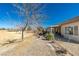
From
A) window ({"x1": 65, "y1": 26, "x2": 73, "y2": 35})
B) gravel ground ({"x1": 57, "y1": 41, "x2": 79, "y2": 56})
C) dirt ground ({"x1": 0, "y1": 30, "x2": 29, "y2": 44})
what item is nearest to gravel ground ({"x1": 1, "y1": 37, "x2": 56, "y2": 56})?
dirt ground ({"x1": 0, "y1": 30, "x2": 29, "y2": 44})

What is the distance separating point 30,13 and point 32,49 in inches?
61.1

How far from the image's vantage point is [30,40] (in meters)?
8.20

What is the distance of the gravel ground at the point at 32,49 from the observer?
7491mm

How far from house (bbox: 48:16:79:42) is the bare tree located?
0.92 metres

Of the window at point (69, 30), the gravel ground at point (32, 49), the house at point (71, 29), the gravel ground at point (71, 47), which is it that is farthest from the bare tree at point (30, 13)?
the window at point (69, 30)

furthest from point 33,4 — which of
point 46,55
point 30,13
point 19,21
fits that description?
point 46,55

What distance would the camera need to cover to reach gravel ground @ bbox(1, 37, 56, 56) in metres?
7.49

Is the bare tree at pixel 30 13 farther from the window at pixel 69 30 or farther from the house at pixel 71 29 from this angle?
the window at pixel 69 30

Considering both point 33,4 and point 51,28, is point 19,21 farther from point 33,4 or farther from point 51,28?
point 51,28

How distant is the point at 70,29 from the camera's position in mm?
9555

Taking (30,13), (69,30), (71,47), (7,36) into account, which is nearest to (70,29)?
(69,30)

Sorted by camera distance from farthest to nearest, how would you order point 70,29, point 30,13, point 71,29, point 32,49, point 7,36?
point 70,29 → point 71,29 → point 7,36 → point 30,13 → point 32,49

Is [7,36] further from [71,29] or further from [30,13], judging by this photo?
[71,29]

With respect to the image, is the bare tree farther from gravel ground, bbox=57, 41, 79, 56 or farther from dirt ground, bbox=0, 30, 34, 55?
gravel ground, bbox=57, 41, 79, 56
